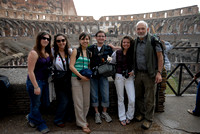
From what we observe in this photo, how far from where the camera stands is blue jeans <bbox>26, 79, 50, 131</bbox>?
2.33 meters

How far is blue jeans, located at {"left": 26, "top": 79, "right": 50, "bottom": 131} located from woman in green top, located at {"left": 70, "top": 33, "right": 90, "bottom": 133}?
544mm

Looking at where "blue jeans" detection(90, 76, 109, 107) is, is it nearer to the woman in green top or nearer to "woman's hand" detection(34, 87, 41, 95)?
the woman in green top

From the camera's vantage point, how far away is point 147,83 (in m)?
2.60

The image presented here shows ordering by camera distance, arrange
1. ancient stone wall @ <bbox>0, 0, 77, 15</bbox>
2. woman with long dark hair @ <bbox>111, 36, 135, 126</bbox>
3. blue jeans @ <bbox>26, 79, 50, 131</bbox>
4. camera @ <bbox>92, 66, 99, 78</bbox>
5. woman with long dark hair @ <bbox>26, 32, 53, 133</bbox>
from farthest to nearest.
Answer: ancient stone wall @ <bbox>0, 0, 77, 15</bbox> < woman with long dark hair @ <bbox>111, 36, 135, 126</bbox> < camera @ <bbox>92, 66, 99, 78</bbox> < blue jeans @ <bbox>26, 79, 50, 131</bbox> < woman with long dark hair @ <bbox>26, 32, 53, 133</bbox>

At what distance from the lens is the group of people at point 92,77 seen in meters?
2.38

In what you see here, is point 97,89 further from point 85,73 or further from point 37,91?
point 37,91

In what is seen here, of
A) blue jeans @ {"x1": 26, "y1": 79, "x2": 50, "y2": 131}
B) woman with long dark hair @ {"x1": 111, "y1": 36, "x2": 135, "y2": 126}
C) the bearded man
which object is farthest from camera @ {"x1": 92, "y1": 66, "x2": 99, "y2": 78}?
blue jeans @ {"x1": 26, "y1": 79, "x2": 50, "y2": 131}

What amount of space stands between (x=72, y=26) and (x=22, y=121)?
40568mm

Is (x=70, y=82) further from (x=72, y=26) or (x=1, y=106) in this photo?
(x=72, y=26)

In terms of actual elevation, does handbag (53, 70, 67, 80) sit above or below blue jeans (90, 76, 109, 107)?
above

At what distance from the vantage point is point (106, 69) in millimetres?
2580

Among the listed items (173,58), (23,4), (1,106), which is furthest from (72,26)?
(1,106)

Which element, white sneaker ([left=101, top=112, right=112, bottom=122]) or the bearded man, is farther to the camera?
white sneaker ([left=101, top=112, right=112, bottom=122])

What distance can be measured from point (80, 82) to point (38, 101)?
2.71 feet
